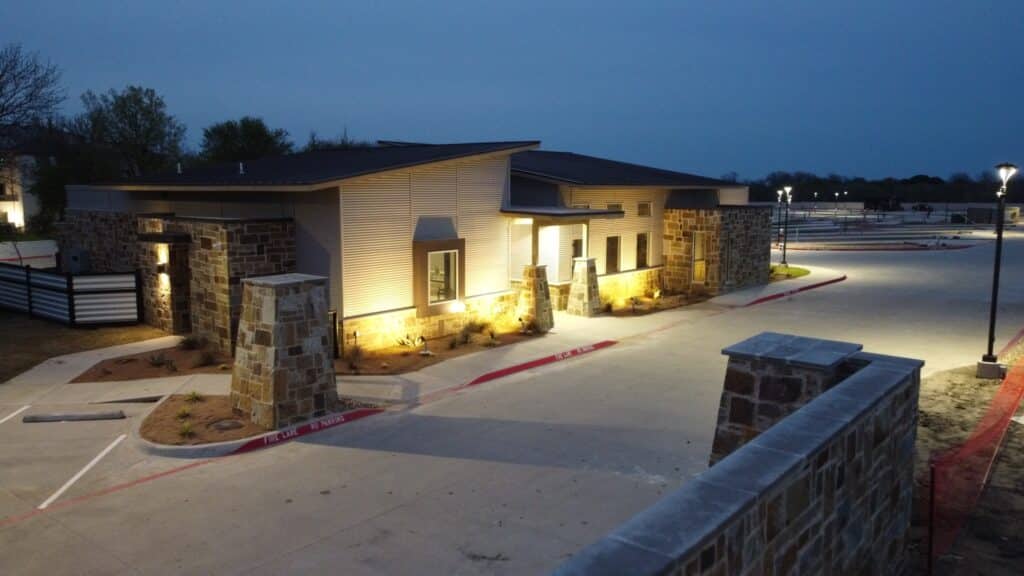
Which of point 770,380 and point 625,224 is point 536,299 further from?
point 770,380

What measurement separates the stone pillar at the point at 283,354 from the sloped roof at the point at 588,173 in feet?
39.3

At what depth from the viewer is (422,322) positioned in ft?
60.4

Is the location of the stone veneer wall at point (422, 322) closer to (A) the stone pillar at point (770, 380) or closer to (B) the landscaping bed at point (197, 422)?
(B) the landscaping bed at point (197, 422)

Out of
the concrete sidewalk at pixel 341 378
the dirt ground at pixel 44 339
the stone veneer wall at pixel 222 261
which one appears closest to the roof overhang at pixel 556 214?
the concrete sidewalk at pixel 341 378

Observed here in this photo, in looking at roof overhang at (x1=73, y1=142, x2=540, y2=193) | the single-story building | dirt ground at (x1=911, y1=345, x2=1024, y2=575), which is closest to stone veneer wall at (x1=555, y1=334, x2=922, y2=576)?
dirt ground at (x1=911, y1=345, x2=1024, y2=575)

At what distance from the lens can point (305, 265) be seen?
56.2ft

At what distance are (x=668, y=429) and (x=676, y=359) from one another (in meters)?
5.35

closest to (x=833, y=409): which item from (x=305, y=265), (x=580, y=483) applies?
(x=580, y=483)

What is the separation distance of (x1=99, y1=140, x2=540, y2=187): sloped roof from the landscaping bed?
493 cm

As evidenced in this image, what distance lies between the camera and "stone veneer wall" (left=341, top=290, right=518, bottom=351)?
55.8 ft

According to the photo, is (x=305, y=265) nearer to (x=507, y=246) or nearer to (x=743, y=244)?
(x=507, y=246)

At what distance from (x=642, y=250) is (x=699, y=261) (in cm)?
229

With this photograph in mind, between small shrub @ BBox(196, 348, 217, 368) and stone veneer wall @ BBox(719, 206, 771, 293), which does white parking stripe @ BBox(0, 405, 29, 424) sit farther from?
stone veneer wall @ BBox(719, 206, 771, 293)

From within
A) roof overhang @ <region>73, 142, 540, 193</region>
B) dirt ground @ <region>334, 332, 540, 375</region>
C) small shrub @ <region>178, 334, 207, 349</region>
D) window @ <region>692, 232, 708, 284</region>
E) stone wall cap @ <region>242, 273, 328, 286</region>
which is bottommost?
dirt ground @ <region>334, 332, 540, 375</region>
